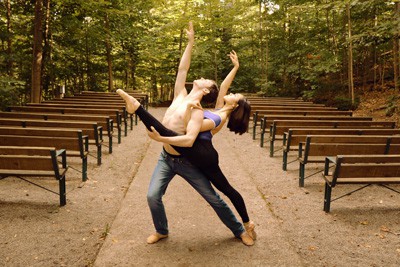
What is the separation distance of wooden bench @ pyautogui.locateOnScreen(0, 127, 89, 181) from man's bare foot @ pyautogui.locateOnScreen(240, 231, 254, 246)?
11.7ft

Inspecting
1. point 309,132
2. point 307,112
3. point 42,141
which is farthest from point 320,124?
point 42,141

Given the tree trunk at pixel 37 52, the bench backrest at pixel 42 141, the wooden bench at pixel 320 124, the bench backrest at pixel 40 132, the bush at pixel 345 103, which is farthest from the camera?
the bush at pixel 345 103

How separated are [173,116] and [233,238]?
1.72 m

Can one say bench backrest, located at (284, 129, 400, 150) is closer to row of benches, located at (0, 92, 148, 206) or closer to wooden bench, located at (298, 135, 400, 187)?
wooden bench, located at (298, 135, 400, 187)

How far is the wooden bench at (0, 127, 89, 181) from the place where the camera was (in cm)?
597

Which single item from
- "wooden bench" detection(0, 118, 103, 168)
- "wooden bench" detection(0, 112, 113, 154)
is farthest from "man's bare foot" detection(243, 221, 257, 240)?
"wooden bench" detection(0, 112, 113, 154)

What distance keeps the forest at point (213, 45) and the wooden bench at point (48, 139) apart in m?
7.23

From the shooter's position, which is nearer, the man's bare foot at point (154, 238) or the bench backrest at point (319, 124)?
the man's bare foot at point (154, 238)

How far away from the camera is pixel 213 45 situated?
21.2 m

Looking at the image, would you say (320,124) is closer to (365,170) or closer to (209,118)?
(365,170)

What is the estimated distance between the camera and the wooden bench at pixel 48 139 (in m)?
5.97

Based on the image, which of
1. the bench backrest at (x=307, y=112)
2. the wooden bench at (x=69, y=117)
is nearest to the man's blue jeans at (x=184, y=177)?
the wooden bench at (x=69, y=117)

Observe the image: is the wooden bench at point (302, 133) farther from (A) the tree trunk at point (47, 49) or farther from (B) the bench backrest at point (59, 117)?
(A) the tree trunk at point (47, 49)

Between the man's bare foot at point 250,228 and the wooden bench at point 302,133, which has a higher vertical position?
the wooden bench at point 302,133
